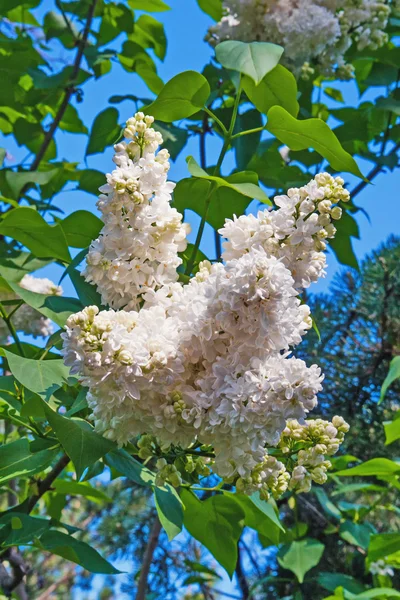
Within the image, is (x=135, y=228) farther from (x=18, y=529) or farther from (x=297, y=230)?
(x=18, y=529)

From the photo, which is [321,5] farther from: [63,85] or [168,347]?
[168,347]

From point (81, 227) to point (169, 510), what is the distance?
41 cm

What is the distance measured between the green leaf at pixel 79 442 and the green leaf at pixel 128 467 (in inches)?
5.4

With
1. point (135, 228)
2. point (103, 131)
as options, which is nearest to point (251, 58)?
point (135, 228)

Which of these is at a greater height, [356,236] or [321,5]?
[321,5]

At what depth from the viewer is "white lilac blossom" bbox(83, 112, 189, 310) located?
2.65 ft

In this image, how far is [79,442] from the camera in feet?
2.58

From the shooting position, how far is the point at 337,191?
797 mm

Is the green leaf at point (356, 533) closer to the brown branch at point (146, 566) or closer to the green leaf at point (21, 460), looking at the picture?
the brown branch at point (146, 566)

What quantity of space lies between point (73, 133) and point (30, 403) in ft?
4.91

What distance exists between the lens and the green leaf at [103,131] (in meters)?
1.75

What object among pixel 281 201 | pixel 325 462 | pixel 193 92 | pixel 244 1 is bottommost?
pixel 325 462

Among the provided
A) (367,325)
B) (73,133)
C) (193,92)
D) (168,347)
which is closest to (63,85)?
(73,133)

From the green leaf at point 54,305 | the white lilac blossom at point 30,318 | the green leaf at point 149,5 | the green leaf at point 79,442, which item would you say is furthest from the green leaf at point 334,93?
the green leaf at point 79,442
